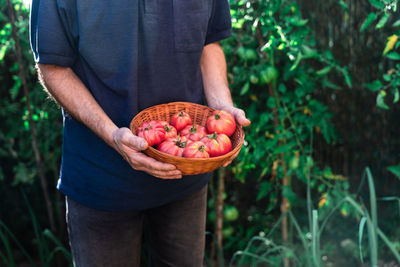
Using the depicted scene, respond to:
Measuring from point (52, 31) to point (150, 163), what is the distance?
0.51m

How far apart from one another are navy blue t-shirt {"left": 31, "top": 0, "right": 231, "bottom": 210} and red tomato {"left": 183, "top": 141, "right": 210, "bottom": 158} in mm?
195

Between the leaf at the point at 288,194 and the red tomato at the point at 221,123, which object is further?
the leaf at the point at 288,194

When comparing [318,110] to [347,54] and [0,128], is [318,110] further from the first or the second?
[0,128]

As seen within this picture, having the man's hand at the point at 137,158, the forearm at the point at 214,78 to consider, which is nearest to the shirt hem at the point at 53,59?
the man's hand at the point at 137,158

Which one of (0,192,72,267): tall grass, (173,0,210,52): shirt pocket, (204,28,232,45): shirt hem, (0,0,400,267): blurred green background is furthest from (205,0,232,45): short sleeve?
(0,192,72,267): tall grass

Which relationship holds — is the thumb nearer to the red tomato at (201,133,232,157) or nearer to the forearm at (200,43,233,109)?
the red tomato at (201,133,232,157)

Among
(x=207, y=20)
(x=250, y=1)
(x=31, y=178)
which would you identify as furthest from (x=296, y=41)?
(x=31, y=178)

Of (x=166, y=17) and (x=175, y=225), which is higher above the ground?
(x=166, y=17)

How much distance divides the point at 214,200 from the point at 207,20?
1274mm

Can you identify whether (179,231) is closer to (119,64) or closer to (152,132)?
(152,132)

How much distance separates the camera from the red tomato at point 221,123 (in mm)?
1506

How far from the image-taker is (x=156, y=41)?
4.63ft

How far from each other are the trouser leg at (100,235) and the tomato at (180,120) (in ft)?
1.17

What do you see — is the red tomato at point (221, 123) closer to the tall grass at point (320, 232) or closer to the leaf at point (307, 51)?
the tall grass at point (320, 232)
